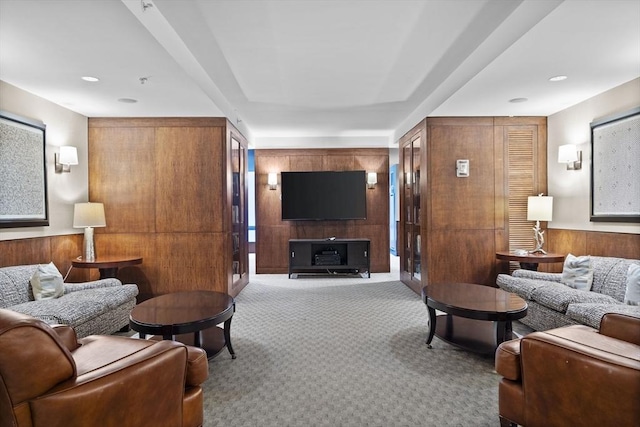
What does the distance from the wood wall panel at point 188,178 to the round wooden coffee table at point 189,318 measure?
5.23ft

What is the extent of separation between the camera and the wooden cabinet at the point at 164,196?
4770 mm

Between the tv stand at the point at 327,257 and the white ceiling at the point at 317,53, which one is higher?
the white ceiling at the point at 317,53

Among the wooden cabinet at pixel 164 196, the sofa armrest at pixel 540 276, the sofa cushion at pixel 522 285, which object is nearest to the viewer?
the sofa cushion at pixel 522 285

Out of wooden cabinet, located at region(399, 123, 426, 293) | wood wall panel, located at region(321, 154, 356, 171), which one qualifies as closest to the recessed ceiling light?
wooden cabinet, located at region(399, 123, 426, 293)

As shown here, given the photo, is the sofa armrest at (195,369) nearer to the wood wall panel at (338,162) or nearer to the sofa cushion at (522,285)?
the sofa cushion at (522,285)

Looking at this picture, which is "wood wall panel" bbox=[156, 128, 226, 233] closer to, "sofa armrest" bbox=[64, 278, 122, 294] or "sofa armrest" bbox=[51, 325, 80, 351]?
"sofa armrest" bbox=[64, 278, 122, 294]

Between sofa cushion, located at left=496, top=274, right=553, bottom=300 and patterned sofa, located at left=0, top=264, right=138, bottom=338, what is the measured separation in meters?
4.02

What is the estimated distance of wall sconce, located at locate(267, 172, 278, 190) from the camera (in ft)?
22.5

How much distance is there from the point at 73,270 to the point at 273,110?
11.0 feet

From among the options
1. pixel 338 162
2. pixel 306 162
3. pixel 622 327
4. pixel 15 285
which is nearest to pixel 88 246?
pixel 15 285

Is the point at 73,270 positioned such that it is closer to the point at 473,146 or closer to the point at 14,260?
the point at 14,260

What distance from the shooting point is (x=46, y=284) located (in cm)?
327

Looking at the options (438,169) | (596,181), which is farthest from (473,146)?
(596,181)

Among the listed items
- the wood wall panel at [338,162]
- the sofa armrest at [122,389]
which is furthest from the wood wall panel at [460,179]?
the sofa armrest at [122,389]
